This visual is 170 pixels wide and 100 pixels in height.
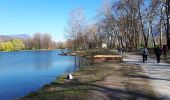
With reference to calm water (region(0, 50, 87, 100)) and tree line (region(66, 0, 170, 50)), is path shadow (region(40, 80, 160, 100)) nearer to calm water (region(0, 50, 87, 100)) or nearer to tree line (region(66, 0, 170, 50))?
calm water (region(0, 50, 87, 100))

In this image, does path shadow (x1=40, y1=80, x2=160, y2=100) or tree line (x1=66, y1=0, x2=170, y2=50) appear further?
tree line (x1=66, y1=0, x2=170, y2=50)

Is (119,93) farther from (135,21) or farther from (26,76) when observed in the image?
(135,21)

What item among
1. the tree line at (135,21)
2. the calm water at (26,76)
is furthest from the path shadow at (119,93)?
the tree line at (135,21)

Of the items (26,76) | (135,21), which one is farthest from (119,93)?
(135,21)

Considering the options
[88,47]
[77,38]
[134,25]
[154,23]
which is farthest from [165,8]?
[88,47]

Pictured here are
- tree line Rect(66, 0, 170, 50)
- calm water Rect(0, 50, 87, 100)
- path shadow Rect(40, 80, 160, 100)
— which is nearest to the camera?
path shadow Rect(40, 80, 160, 100)

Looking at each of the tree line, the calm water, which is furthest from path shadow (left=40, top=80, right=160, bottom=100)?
the tree line

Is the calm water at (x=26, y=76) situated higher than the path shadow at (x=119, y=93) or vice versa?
the path shadow at (x=119, y=93)

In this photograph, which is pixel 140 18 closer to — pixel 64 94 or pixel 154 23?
pixel 154 23

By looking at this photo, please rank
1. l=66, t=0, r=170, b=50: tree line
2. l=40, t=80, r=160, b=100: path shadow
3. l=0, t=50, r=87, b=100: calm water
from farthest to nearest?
l=66, t=0, r=170, b=50: tree line, l=0, t=50, r=87, b=100: calm water, l=40, t=80, r=160, b=100: path shadow

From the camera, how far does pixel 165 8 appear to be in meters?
57.9

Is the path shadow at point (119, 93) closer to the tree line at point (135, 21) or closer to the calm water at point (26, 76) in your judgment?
the calm water at point (26, 76)

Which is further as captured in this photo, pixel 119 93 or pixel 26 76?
pixel 26 76

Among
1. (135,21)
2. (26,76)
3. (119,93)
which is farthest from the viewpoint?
(135,21)
